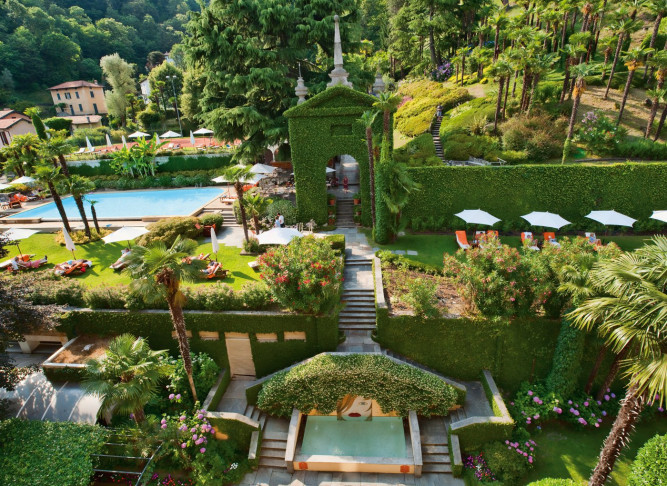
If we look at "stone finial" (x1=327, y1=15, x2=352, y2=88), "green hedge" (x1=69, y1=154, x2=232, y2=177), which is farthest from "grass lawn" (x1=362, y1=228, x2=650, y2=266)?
"green hedge" (x1=69, y1=154, x2=232, y2=177)

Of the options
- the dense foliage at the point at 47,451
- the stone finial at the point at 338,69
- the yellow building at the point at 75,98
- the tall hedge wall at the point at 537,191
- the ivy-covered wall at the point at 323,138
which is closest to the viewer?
the dense foliage at the point at 47,451

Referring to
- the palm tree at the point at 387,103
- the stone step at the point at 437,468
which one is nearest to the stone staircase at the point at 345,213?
the palm tree at the point at 387,103

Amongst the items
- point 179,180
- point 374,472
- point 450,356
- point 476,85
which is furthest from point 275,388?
point 476,85

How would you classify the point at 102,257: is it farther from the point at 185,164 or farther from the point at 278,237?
the point at 185,164

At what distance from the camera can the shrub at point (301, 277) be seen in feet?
49.3

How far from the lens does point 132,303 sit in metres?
16.9

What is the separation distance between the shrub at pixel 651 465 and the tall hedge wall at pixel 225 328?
1035 centimetres

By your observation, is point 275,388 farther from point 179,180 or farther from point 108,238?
point 179,180

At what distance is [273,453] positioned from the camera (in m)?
14.5

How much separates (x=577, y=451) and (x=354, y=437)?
8.08 m

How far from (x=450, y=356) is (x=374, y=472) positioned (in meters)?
5.52

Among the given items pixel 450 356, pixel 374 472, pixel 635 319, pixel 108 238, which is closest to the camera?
pixel 635 319

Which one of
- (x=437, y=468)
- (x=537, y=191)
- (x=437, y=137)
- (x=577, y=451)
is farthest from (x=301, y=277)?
(x=437, y=137)

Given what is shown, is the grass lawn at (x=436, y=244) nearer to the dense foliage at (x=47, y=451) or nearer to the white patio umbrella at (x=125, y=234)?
the white patio umbrella at (x=125, y=234)
